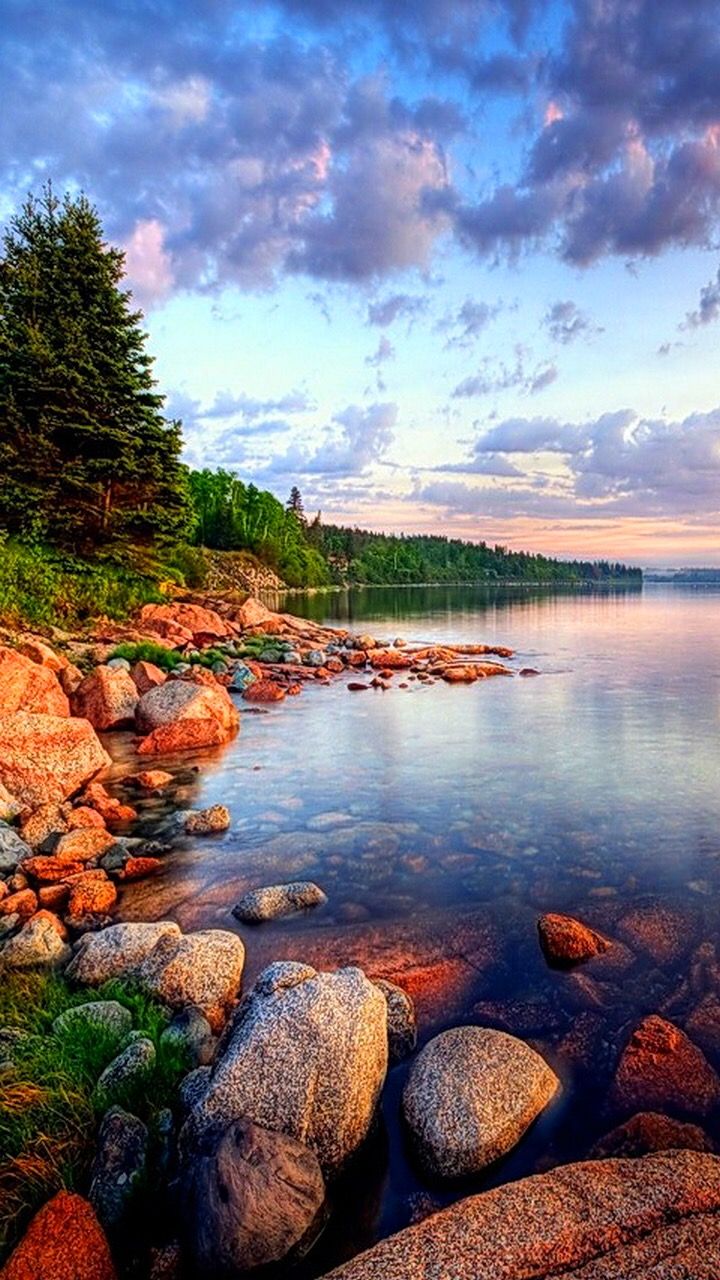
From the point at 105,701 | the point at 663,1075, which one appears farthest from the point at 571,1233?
the point at 105,701

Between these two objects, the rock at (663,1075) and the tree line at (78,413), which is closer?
the rock at (663,1075)

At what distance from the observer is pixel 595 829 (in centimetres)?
1043

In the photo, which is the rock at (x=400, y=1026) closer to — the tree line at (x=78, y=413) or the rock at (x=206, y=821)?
the rock at (x=206, y=821)

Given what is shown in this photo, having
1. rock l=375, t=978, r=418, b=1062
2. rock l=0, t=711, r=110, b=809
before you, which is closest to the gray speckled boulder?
rock l=375, t=978, r=418, b=1062

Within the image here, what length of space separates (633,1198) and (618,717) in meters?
16.7

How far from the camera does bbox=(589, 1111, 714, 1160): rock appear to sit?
453 cm

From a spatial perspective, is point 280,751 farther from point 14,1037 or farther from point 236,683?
point 14,1037

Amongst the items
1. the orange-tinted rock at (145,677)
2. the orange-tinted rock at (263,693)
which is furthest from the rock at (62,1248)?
the orange-tinted rock at (263,693)

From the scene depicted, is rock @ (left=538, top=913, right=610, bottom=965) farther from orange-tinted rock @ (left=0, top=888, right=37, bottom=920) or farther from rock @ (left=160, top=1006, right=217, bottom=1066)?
orange-tinted rock @ (left=0, top=888, right=37, bottom=920)

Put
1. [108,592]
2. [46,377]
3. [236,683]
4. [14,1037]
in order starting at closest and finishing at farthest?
1. [14,1037]
2. [236,683]
3. [46,377]
4. [108,592]

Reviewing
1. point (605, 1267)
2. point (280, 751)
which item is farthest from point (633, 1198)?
point (280, 751)

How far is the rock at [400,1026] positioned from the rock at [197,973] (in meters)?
1.39

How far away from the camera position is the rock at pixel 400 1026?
18.0 feet

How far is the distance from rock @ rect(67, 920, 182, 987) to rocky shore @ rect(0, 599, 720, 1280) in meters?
0.02
